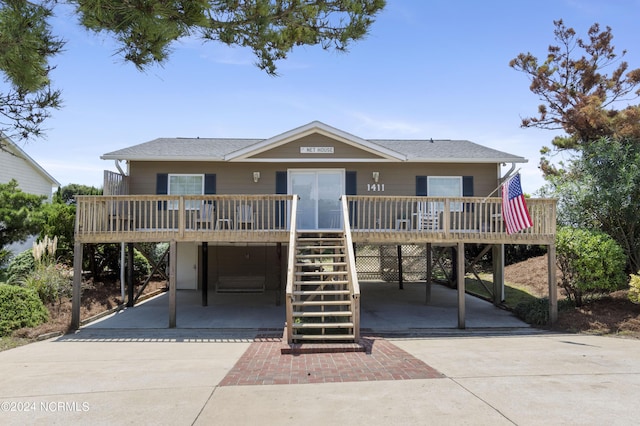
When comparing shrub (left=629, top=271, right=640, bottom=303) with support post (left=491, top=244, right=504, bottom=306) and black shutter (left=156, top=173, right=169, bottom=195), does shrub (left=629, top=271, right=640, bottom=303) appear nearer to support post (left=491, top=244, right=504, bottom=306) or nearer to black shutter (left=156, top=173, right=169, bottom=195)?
support post (left=491, top=244, right=504, bottom=306)

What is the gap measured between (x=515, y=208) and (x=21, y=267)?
1319 centimetres

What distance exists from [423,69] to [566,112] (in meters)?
7.71

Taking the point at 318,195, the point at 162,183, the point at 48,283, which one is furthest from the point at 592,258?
the point at 48,283

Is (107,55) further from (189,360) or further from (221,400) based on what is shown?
(189,360)

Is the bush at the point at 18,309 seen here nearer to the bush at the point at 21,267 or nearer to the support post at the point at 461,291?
the bush at the point at 21,267

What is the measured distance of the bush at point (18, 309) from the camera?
29.9ft

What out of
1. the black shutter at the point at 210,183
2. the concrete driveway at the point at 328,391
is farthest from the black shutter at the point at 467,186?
the black shutter at the point at 210,183

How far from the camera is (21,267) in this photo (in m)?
12.3

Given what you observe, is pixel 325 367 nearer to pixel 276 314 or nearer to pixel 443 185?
pixel 276 314

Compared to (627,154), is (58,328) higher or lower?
lower

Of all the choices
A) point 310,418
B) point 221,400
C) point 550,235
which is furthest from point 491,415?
point 550,235

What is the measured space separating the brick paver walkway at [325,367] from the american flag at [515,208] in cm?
387

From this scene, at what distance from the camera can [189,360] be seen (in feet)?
23.1

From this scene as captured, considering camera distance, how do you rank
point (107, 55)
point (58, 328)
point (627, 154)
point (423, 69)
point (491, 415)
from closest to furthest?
point (491, 415), point (107, 55), point (58, 328), point (627, 154), point (423, 69)
